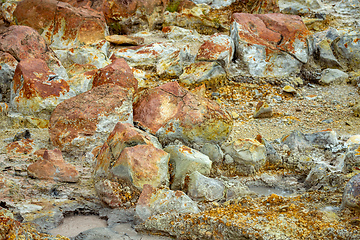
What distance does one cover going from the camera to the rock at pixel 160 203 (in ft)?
8.33

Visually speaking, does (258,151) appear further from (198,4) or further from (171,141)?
(198,4)

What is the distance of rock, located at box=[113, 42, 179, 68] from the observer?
20.3 feet

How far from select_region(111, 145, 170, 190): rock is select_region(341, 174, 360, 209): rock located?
122 cm

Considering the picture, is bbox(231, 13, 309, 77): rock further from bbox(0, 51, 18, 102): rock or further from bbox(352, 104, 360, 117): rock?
bbox(0, 51, 18, 102): rock

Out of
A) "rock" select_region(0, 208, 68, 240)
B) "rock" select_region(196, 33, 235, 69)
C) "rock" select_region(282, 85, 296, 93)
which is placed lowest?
"rock" select_region(282, 85, 296, 93)

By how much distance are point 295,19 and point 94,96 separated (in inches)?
153

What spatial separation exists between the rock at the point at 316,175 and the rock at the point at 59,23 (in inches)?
181

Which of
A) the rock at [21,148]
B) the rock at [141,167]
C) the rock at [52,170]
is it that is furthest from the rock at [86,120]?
the rock at [141,167]

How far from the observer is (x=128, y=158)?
9.23ft

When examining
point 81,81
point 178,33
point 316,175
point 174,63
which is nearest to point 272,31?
point 174,63

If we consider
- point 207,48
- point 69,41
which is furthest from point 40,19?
point 207,48

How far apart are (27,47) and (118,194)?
3.53 meters

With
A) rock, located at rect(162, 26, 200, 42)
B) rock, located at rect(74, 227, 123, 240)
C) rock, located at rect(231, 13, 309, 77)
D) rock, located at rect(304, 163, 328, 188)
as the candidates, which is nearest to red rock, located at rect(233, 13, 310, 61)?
rock, located at rect(231, 13, 309, 77)

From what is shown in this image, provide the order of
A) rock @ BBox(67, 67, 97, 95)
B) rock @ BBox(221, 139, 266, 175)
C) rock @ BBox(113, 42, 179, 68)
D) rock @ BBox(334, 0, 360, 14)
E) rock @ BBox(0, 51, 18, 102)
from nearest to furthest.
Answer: rock @ BBox(221, 139, 266, 175), rock @ BBox(67, 67, 97, 95), rock @ BBox(0, 51, 18, 102), rock @ BBox(113, 42, 179, 68), rock @ BBox(334, 0, 360, 14)
